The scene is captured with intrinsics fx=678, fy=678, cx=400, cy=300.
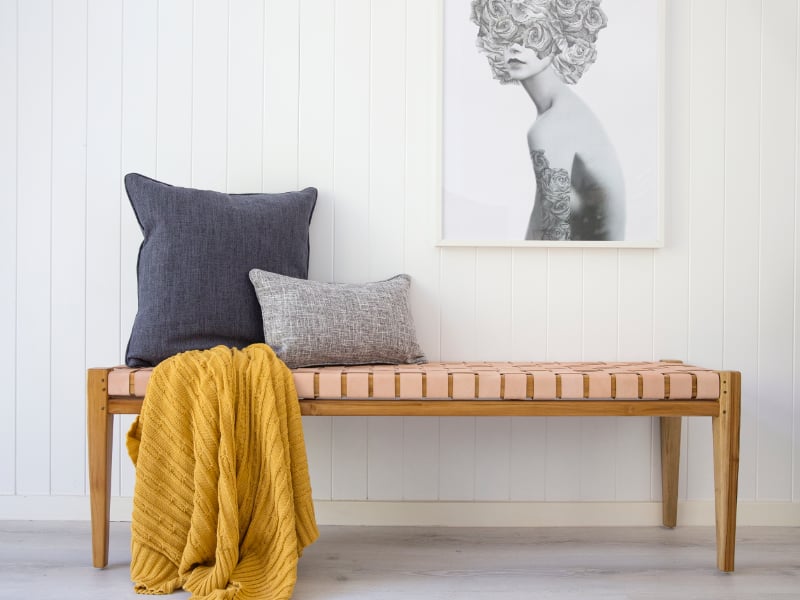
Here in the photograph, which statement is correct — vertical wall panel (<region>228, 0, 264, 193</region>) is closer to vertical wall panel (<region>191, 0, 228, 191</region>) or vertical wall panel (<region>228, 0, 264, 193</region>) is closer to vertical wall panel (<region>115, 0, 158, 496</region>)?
vertical wall panel (<region>191, 0, 228, 191</region>)

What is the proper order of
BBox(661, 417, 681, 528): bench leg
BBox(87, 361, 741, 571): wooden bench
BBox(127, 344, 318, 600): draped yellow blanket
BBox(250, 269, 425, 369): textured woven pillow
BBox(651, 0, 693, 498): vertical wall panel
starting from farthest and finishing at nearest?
BBox(651, 0, 693, 498): vertical wall panel, BBox(661, 417, 681, 528): bench leg, BBox(250, 269, 425, 369): textured woven pillow, BBox(87, 361, 741, 571): wooden bench, BBox(127, 344, 318, 600): draped yellow blanket

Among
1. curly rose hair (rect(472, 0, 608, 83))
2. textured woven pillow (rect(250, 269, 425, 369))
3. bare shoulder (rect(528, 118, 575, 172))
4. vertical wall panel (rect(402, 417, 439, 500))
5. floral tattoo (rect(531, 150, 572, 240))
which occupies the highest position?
curly rose hair (rect(472, 0, 608, 83))

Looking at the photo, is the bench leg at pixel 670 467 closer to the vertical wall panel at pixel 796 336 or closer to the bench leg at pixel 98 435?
the vertical wall panel at pixel 796 336

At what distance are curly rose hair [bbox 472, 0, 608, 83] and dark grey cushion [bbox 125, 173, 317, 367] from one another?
0.96m

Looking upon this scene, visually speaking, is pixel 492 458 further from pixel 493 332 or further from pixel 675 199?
pixel 675 199

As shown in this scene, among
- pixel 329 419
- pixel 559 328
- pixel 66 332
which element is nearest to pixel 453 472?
pixel 329 419

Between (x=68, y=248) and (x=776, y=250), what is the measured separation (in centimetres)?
252

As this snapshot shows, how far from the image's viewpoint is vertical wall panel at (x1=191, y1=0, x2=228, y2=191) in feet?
7.87

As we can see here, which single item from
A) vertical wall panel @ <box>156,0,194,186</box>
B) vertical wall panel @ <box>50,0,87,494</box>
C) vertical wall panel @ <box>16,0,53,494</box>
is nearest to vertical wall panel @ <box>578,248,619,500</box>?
vertical wall panel @ <box>156,0,194,186</box>

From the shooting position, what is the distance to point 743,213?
7.95 ft

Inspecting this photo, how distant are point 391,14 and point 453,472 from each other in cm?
163

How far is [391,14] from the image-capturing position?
2.39 m

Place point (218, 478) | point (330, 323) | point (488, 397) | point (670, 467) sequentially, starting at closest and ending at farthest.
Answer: point (218, 478) < point (488, 397) < point (330, 323) < point (670, 467)

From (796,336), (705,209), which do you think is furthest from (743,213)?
(796,336)
